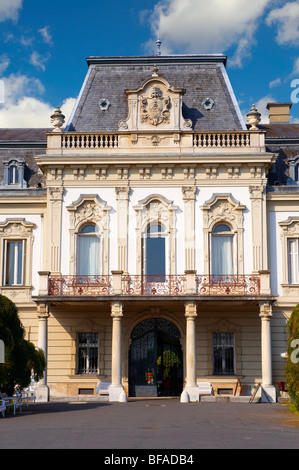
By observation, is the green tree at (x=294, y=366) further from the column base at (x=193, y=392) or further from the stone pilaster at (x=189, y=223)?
the stone pilaster at (x=189, y=223)

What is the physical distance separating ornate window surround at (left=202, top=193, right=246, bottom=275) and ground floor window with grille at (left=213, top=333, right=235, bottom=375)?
319cm

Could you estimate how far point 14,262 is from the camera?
1250 inches

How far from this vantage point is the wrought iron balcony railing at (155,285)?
29.2 metres

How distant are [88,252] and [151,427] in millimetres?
14822

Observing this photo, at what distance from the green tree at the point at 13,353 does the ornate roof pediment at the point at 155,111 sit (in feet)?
38.5

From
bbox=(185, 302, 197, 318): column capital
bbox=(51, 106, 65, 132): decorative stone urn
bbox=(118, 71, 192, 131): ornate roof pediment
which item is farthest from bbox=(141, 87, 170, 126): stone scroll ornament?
bbox=(185, 302, 197, 318): column capital

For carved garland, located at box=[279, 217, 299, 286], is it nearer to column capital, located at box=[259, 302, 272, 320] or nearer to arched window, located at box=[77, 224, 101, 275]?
column capital, located at box=[259, 302, 272, 320]

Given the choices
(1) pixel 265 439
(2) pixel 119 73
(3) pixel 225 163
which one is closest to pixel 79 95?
(2) pixel 119 73

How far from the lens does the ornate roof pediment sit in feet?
103

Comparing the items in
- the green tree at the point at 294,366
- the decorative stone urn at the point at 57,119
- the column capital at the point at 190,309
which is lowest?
the green tree at the point at 294,366

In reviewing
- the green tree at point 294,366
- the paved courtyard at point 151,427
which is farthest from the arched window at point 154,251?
the green tree at point 294,366

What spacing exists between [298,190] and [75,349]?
1182 centimetres

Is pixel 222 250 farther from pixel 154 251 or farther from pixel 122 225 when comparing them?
pixel 122 225

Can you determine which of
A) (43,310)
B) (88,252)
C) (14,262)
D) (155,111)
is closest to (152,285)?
(88,252)
